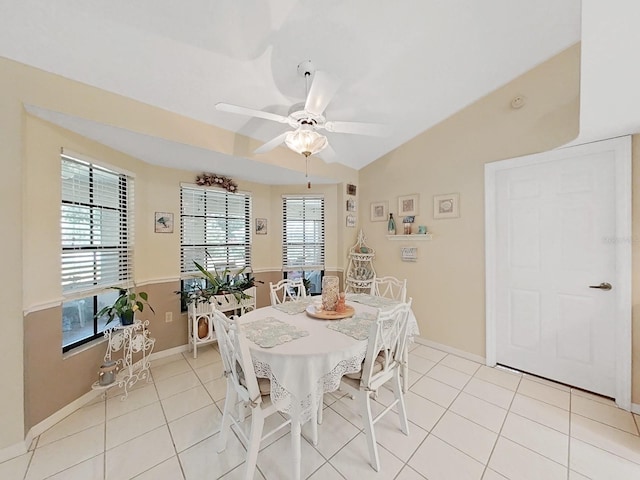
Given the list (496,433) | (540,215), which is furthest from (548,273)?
(496,433)

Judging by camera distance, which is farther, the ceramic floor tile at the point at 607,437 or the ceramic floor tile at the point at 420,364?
the ceramic floor tile at the point at 420,364

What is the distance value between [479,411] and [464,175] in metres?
2.36

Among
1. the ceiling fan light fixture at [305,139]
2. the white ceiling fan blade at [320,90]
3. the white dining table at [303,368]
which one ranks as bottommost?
the white dining table at [303,368]

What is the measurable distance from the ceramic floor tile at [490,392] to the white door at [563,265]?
0.47m

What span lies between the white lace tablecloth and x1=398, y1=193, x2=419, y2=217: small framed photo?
2288mm

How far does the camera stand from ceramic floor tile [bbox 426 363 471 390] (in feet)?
8.18

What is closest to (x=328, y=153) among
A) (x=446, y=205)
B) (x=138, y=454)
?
(x=446, y=205)

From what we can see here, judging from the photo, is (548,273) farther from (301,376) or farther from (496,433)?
(301,376)

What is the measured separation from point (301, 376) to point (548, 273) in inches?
105

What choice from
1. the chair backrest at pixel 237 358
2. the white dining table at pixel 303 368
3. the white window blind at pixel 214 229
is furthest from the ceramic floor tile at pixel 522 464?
the white window blind at pixel 214 229

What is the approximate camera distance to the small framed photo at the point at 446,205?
118 inches

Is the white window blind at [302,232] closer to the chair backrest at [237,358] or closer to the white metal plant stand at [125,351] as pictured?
the white metal plant stand at [125,351]

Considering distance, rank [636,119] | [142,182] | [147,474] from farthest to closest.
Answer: [142,182]
[636,119]
[147,474]

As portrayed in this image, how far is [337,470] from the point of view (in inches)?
60.9
